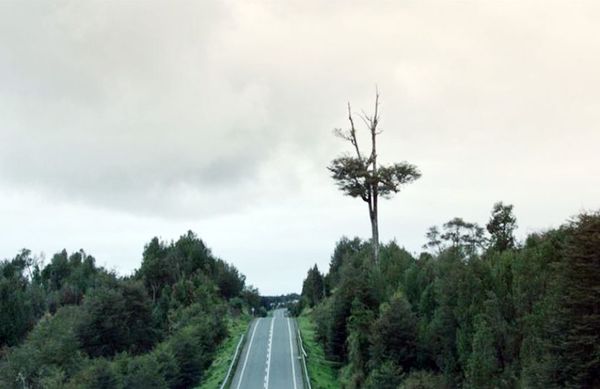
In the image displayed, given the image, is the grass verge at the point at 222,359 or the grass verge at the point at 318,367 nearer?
the grass verge at the point at 318,367

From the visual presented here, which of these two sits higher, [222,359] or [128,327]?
[128,327]

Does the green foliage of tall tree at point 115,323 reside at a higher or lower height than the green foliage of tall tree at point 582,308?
higher

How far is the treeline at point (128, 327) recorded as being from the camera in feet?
167

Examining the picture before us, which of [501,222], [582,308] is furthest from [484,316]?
[501,222]

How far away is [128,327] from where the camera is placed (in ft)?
236

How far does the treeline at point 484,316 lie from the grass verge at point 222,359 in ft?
28.9

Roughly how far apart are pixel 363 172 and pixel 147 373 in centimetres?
1912

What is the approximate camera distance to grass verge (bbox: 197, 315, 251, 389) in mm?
54156

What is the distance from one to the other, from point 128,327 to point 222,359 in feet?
42.5

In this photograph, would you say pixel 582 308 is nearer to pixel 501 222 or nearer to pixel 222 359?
pixel 501 222

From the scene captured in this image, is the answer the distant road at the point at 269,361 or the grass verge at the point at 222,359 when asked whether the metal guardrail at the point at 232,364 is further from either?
the distant road at the point at 269,361

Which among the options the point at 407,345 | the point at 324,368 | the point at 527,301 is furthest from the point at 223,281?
the point at 527,301

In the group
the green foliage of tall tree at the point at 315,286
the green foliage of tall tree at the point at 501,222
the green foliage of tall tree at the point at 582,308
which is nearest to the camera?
the green foliage of tall tree at the point at 582,308

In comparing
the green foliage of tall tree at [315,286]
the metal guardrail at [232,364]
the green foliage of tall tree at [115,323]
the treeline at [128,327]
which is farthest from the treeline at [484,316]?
the green foliage of tall tree at [315,286]
